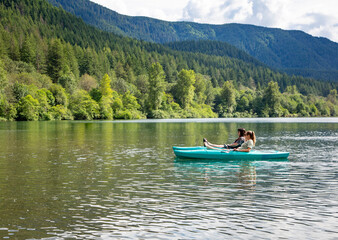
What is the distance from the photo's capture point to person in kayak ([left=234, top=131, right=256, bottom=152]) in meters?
29.2

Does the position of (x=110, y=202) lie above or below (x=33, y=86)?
below

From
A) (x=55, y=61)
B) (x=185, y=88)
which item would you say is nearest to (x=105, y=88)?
(x=55, y=61)

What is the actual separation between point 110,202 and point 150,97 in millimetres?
133756

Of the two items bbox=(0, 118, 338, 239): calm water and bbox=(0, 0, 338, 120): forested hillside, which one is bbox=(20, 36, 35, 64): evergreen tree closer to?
bbox=(0, 0, 338, 120): forested hillside

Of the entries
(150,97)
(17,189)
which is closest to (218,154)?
(17,189)

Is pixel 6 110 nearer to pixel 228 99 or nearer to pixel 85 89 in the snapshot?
pixel 85 89

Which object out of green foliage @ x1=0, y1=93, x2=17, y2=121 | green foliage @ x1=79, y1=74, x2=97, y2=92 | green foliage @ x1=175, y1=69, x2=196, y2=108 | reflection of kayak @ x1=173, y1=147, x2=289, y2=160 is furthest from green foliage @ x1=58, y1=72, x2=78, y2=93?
reflection of kayak @ x1=173, y1=147, x2=289, y2=160

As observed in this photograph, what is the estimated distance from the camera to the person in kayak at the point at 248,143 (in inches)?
1149

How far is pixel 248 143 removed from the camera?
2928cm

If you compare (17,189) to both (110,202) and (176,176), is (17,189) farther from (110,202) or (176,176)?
(176,176)

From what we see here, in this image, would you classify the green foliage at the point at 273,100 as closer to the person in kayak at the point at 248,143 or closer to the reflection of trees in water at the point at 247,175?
the person in kayak at the point at 248,143

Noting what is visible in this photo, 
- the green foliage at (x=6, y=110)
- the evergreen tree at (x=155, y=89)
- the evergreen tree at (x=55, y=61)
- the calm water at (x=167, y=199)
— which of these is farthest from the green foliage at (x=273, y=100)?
the calm water at (x=167, y=199)

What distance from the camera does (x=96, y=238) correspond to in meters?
11.6

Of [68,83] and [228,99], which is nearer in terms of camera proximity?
[68,83]
